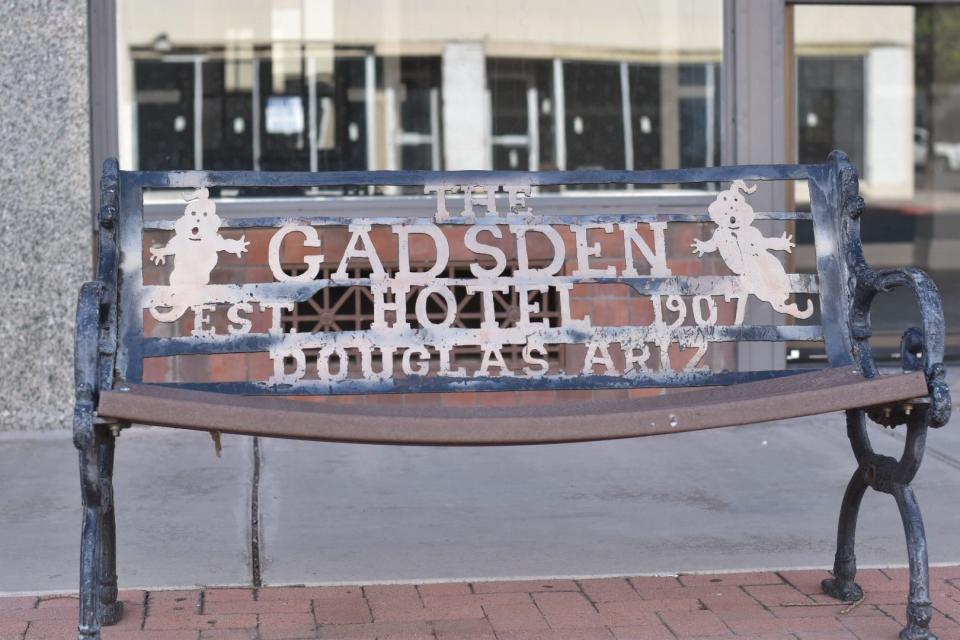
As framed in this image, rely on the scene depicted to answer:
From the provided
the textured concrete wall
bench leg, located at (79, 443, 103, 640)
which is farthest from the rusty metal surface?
the textured concrete wall

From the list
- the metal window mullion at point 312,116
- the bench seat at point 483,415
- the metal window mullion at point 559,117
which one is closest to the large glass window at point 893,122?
the metal window mullion at point 559,117

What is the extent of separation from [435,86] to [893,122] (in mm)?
3064

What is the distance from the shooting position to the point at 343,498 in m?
5.12

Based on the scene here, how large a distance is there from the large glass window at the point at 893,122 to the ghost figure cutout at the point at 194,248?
431cm

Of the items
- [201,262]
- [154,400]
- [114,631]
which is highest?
[201,262]

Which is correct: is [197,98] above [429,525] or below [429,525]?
above

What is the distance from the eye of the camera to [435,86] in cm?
680

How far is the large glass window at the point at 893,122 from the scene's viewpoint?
7.91 metres

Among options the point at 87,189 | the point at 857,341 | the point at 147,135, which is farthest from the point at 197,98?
the point at 857,341

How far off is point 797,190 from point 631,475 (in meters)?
2.86

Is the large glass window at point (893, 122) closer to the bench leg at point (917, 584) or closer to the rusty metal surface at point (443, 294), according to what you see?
the rusty metal surface at point (443, 294)

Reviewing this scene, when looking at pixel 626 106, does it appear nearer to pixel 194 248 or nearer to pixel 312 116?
pixel 312 116

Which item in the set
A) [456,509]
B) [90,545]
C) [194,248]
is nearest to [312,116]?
[456,509]

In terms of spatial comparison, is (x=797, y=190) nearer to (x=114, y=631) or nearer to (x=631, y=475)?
(x=631, y=475)
